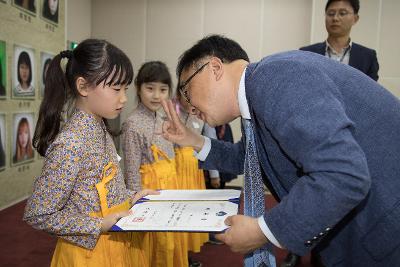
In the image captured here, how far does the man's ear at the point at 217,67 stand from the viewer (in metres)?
1.15

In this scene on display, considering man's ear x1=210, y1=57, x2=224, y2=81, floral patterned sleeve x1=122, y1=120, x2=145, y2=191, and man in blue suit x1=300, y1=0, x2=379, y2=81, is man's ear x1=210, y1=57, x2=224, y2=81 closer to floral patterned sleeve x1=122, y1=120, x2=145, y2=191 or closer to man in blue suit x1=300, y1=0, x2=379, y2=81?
floral patterned sleeve x1=122, y1=120, x2=145, y2=191

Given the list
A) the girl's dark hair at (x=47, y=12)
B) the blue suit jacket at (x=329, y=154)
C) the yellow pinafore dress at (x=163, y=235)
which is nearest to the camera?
the blue suit jacket at (x=329, y=154)

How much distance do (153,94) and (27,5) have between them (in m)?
2.06

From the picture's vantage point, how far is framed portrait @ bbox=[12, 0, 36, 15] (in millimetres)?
3513

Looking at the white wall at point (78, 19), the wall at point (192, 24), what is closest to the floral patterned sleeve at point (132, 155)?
the white wall at point (78, 19)

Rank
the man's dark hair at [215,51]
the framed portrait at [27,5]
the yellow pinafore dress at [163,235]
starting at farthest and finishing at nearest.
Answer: the framed portrait at [27,5], the yellow pinafore dress at [163,235], the man's dark hair at [215,51]

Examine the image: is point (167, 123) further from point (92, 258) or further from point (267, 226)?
point (267, 226)

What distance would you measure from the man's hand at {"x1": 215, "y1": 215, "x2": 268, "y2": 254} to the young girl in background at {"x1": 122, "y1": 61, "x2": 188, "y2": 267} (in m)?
1.27

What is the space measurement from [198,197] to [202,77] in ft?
1.72

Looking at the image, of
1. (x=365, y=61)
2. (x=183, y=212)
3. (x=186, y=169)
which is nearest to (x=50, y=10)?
(x=186, y=169)

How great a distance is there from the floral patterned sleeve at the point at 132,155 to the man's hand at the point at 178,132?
0.63m

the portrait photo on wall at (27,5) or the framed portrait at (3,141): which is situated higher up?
the portrait photo on wall at (27,5)

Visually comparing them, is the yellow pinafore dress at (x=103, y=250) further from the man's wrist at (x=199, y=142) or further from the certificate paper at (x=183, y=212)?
the man's wrist at (x=199, y=142)

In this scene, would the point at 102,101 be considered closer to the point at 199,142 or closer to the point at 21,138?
the point at 199,142
